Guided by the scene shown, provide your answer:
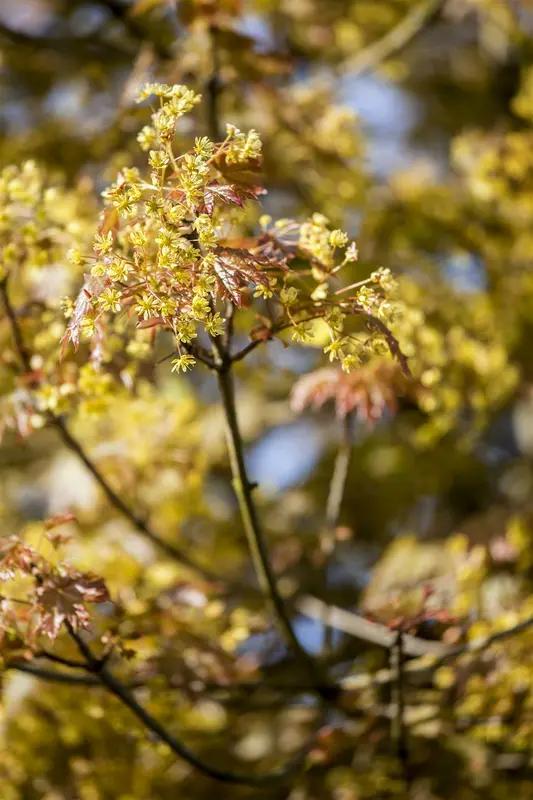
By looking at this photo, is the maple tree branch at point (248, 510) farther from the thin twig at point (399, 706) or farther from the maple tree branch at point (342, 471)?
the maple tree branch at point (342, 471)

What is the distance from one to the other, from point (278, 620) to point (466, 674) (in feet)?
2.02

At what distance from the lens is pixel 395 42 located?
139 inches

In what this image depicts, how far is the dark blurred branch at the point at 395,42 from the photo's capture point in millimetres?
3363

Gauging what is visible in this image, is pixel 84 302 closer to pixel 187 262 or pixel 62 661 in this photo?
pixel 187 262

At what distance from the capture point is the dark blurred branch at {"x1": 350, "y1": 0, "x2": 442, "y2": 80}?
3.36 meters

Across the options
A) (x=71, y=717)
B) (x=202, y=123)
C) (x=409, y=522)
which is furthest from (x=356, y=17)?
(x=71, y=717)

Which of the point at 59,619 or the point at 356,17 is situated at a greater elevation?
the point at 356,17

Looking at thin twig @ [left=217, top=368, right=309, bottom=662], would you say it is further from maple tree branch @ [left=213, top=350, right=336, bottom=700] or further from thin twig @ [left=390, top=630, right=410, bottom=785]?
thin twig @ [left=390, top=630, right=410, bottom=785]

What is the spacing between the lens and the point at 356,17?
3996mm

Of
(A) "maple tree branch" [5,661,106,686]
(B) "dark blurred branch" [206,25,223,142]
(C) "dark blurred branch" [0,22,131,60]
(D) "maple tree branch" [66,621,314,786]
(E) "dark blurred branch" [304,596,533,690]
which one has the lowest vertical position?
(D) "maple tree branch" [66,621,314,786]

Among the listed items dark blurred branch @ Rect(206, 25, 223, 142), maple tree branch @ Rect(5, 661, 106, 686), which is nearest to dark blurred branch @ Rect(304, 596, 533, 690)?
maple tree branch @ Rect(5, 661, 106, 686)

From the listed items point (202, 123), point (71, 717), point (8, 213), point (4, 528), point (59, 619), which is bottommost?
point (59, 619)

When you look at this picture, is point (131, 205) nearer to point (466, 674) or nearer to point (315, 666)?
point (315, 666)

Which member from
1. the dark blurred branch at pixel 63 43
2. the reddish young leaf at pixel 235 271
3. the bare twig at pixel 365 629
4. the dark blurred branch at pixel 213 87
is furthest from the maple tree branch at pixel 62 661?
the dark blurred branch at pixel 63 43
